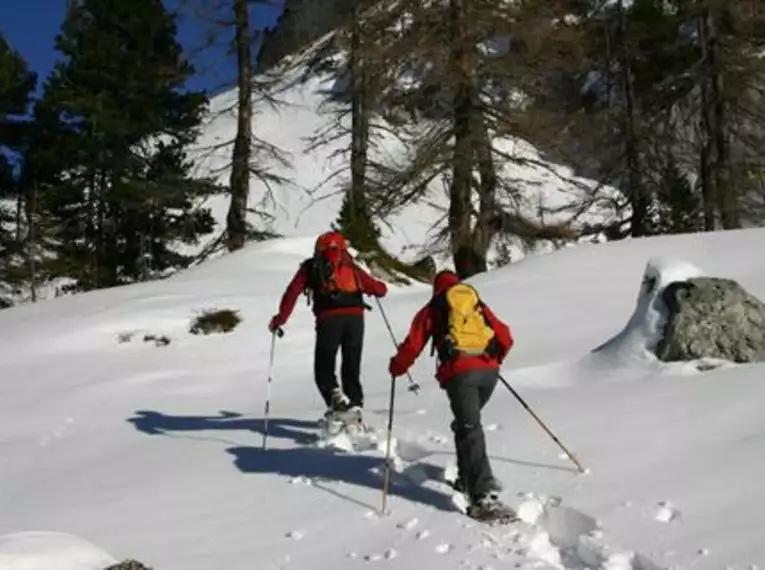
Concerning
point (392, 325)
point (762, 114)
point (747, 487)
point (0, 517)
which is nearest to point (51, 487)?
point (0, 517)

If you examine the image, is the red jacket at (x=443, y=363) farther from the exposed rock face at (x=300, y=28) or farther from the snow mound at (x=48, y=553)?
the exposed rock face at (x=300, y=28)

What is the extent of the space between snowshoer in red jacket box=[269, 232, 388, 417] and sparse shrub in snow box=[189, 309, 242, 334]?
508 centimetres

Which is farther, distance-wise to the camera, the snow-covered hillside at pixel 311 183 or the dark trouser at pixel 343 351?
the snow-covered hillside at pixel 311 183

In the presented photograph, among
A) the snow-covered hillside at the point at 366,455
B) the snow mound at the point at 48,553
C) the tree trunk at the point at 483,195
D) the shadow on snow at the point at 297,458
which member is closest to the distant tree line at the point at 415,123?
the tree trunk at the point at 483,195

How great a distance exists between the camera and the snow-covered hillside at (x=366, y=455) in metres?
4.84

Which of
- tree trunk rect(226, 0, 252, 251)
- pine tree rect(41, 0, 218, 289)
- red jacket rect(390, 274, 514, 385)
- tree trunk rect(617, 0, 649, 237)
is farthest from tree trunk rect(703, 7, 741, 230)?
red jacket rect(390, 274, 514, 385)

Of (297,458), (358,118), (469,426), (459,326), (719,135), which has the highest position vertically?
(358,118)

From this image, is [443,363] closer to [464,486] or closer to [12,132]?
[464,486]

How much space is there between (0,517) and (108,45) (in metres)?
24.4

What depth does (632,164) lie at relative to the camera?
25000 mm

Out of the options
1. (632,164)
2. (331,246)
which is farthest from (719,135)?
(331,246)

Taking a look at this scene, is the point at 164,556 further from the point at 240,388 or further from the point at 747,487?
the point at 240,388

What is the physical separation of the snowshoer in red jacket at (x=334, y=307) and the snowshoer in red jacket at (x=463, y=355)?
6.62 ft

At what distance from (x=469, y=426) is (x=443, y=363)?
0.41 meters
